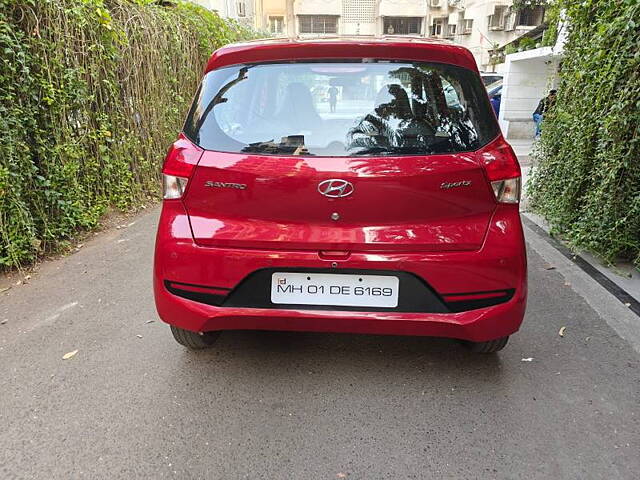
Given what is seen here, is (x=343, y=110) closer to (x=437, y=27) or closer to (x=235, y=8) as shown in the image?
(x=235, y=8)

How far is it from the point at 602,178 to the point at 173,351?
140 inches

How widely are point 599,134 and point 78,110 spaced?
4666mm

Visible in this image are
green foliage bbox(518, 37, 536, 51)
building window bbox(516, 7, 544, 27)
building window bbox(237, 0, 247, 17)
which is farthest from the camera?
building window bbox(516, 7, 544, 27)

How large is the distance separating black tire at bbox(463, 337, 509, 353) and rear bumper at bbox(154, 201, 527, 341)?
0.26m

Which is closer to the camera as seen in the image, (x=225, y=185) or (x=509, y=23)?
(x=225, y=185)

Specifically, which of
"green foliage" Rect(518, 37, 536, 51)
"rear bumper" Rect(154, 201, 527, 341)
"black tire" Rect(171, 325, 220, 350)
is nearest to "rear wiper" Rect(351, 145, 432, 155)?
"rear bumper" Rect(154, 201, 527, 341)

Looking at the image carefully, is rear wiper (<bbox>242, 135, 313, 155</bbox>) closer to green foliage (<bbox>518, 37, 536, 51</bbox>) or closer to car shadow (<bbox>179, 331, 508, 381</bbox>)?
car shadow (<bbox>179, 331, 508, 381</bbox>)

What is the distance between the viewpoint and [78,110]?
185 inches

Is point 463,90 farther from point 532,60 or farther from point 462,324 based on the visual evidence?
point 532,60

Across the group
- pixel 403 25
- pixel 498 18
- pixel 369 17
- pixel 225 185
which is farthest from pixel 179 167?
pixel 403 25

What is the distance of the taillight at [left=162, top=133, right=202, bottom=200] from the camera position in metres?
2.31

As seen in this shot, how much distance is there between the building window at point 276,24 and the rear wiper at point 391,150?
40.9 meters

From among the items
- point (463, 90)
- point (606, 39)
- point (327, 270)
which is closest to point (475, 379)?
point (327, 270)

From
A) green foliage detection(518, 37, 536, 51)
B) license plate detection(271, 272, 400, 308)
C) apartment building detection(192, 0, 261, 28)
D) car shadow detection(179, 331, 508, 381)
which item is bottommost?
car shadow detection(179, 331, 508, 381)
